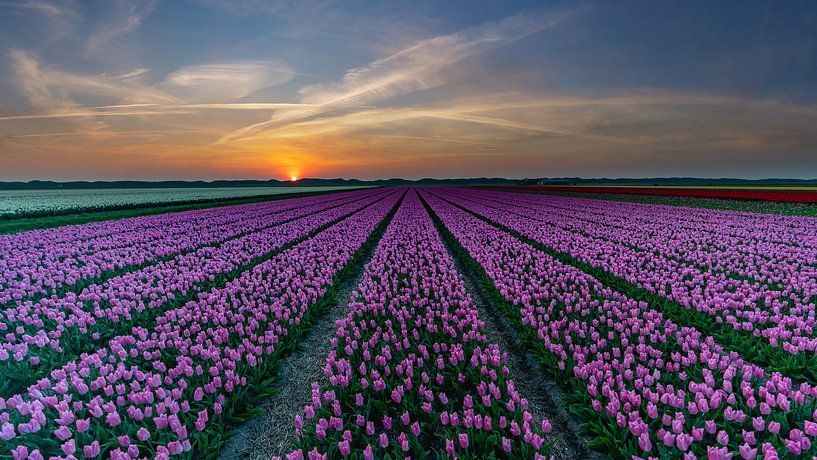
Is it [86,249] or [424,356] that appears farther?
[86,249]

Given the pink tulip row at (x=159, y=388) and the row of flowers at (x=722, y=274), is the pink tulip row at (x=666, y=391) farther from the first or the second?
the pink tulip row at (x=159, y=388)

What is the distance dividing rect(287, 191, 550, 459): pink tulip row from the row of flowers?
3.87 meters

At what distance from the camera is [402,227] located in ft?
61.3

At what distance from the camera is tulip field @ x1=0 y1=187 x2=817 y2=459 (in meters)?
3.44

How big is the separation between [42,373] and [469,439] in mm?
5665

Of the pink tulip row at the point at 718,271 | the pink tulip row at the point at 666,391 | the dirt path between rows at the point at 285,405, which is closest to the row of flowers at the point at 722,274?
the pink tulip row at the point at 718,271

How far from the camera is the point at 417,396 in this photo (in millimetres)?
4266

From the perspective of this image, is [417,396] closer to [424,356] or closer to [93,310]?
[424,356]

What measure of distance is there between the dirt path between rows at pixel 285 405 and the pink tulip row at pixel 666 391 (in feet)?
10.8

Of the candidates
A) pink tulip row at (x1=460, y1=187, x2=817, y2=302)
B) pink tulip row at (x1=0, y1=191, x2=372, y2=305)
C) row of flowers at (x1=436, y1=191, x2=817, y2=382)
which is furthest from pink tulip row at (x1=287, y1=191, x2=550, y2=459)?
pink tulip row at (x1=0, y1=191, x2=372, y2=305)

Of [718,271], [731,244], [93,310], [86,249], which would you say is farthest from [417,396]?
[86,249]

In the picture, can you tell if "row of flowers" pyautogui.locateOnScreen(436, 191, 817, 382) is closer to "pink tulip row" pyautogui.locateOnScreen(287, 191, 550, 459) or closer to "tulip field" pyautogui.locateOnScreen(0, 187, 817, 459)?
"tulip field" pyautogui.locateOnScreen(0, 187, 817, 459)

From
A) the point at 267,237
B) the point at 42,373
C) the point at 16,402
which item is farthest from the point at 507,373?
the point at 267,237

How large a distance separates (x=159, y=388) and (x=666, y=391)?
220 inches
